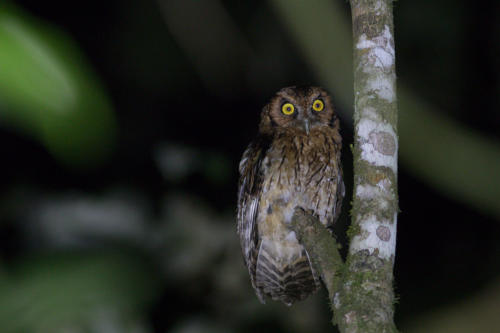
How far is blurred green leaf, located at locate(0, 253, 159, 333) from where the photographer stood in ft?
2.68

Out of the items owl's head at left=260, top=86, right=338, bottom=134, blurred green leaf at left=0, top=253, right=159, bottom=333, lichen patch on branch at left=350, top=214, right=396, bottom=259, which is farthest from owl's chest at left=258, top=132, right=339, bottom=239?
blurred green leaf at left=0, top=253, right=159, bottom=333

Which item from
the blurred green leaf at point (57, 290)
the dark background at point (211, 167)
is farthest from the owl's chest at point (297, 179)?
the blurred green leaf at point (57, 290)

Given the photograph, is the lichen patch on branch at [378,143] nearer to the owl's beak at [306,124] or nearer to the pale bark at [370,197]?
the pale bark at [370,197]

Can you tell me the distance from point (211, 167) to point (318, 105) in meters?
0.76

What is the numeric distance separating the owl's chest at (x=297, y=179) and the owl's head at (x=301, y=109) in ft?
0.36

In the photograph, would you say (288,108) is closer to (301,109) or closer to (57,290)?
(301,109)

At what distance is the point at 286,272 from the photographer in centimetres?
331

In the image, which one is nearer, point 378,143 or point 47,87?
point 47,87

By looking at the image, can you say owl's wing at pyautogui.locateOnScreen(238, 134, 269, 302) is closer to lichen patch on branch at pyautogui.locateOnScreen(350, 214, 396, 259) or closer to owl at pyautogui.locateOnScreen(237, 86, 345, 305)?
owl at pyautogui.locateOnScreen(237, 86, 345, 305)

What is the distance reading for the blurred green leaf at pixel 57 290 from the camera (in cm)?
82

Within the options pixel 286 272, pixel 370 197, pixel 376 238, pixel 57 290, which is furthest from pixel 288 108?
pixel 57 290

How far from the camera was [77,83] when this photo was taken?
471 millimetres

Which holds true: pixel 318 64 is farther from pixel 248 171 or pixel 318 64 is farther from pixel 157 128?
pixel 157 128

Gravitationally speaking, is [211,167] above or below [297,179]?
above
